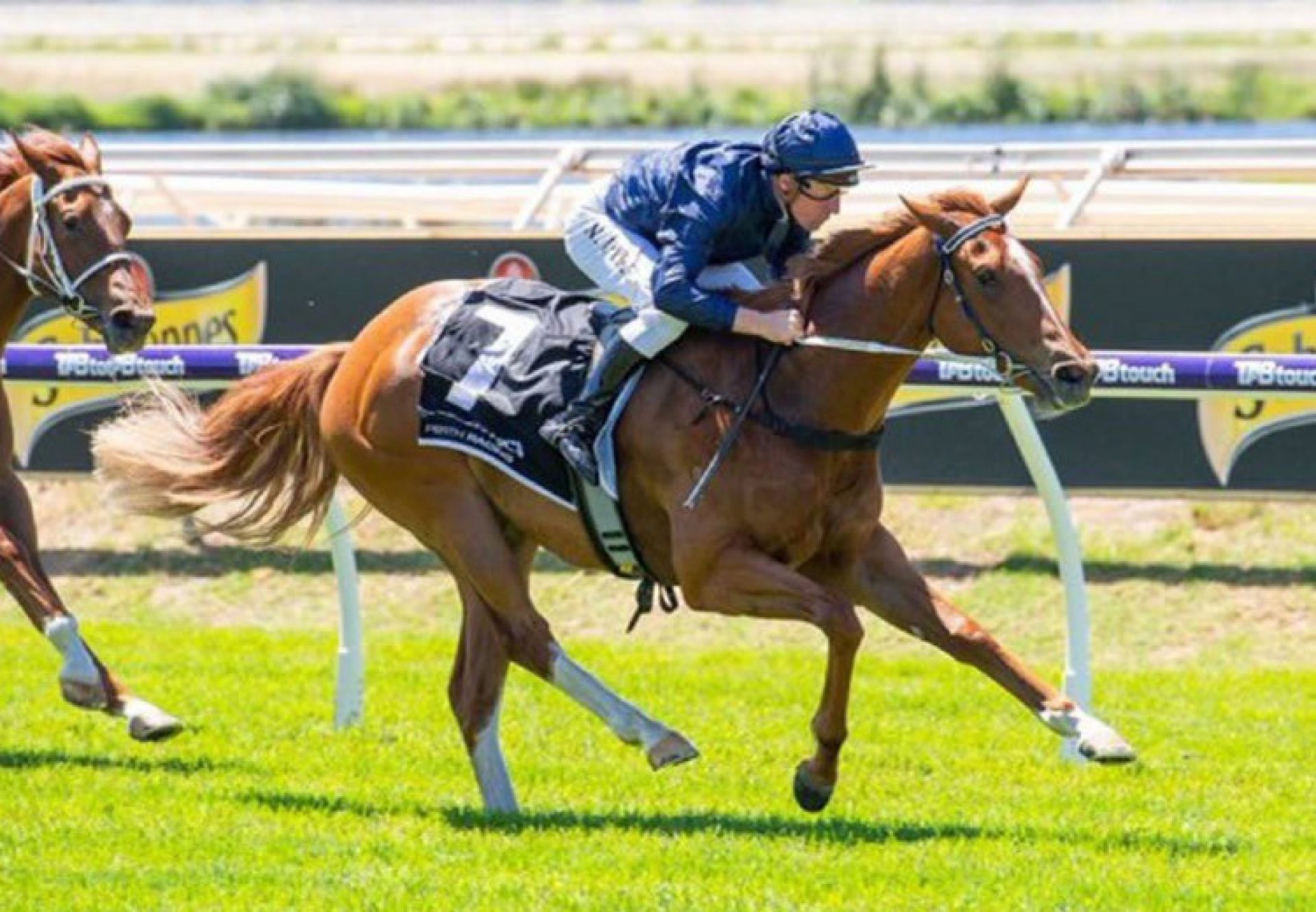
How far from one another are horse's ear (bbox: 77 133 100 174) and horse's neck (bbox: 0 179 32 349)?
0.18 meters

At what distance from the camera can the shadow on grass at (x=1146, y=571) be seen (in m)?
10.8

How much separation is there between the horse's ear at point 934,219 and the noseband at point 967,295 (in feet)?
0.05

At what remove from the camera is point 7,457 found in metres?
8.23

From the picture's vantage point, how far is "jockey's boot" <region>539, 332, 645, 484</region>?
695cm

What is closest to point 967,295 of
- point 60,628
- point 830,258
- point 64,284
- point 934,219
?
point 934,219

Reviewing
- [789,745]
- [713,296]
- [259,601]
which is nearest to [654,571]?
[713,296]

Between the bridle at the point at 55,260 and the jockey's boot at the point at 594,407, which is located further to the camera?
the bridle at the point at 55,260

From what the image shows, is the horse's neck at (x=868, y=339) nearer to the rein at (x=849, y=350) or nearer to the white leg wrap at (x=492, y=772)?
the rein at (x=849, y=350)

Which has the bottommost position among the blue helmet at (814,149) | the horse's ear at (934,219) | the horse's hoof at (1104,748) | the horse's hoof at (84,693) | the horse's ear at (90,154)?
the horse's hoof at (84,693)

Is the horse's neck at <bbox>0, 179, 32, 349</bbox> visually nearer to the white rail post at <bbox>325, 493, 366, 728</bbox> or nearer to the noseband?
the white rail post at <bbox>325, 493, 366, 728</bbox>

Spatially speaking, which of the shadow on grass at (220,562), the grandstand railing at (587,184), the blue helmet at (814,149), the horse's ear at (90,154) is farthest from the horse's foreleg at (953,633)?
the shadow on grass at (220,562)

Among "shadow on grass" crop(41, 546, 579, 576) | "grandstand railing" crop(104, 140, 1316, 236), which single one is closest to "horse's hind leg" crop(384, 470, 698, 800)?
"shadow on grass" crop(41, 546, 579, 576)

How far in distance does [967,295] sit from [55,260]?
280 centimetres

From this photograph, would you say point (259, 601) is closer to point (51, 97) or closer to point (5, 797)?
point (5, 797)
